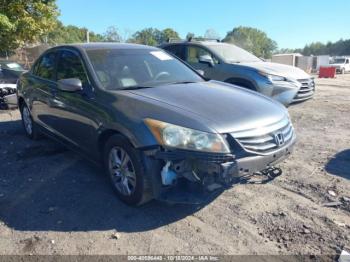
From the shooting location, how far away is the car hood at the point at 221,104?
10.6 ft

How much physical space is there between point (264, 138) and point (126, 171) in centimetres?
141

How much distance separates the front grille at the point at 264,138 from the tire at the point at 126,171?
94 centimetres

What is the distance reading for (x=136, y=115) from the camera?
3371 millimetres

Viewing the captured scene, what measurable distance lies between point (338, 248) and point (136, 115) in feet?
6.97

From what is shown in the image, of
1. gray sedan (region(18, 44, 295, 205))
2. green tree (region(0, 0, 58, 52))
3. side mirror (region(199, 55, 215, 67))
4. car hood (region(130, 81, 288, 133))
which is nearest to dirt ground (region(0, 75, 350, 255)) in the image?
gray sedan (region(18, 44, 295, 205))

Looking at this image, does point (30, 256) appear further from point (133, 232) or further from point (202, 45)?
point (202, 45)

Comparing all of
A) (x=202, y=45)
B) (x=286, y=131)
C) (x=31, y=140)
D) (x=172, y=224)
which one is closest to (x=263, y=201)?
(x=286, y=131)

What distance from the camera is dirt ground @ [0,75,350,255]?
3.02m

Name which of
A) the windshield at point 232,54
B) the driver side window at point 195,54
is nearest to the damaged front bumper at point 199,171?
the windshield at point 232,54

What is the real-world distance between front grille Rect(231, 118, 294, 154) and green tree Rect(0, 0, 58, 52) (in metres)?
15.4

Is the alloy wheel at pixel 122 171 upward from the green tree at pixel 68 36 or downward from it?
downward

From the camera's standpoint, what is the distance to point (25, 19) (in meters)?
17.4

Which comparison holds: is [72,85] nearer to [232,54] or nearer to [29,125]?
[29,125]

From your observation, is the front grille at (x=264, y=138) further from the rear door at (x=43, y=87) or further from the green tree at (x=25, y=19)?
the green tree at (x=25, y=19)
